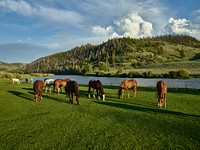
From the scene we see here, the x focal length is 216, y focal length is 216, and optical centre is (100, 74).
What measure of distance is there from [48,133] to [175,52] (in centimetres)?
19136

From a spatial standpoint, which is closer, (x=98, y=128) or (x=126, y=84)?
(x=98, y=128)

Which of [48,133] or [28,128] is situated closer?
[48,133]

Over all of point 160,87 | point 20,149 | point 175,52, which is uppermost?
point 175,52

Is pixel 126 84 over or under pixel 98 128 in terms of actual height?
over

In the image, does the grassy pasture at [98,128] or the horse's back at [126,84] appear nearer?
the grassy pasture at [98,128]

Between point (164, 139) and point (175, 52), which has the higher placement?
point (175, 52)

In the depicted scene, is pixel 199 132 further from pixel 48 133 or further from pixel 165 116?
pixel 48 133

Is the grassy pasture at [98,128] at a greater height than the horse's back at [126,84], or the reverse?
the horse's back at [126,84]

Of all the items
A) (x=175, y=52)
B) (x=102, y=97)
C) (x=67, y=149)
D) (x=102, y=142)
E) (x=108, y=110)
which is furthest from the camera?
(x=175, y=52)

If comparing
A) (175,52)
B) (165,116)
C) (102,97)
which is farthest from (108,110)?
(175,52)

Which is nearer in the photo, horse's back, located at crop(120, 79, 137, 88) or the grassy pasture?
the grassy pasture

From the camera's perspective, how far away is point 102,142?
29.1 feet

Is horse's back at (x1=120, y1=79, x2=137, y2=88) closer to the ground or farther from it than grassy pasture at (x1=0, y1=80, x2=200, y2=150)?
farther from it

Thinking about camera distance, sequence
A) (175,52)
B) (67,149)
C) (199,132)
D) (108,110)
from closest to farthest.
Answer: (67,149) → (199,132) → (108,110) → (175,52)
